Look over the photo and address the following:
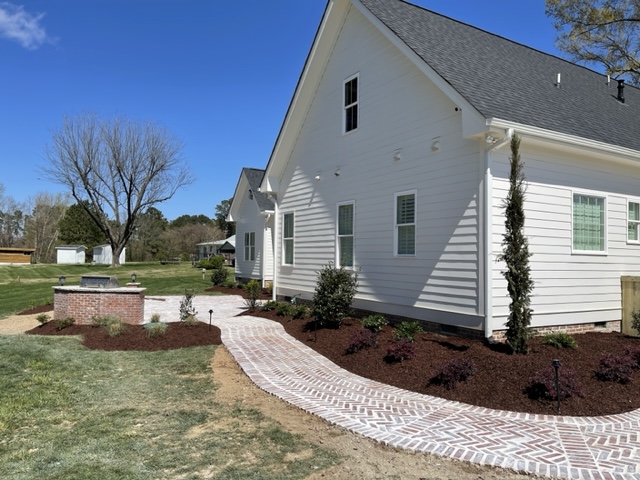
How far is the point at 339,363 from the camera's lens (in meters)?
8.04

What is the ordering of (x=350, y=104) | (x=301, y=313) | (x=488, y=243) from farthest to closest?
(x=350, y=104) < (x=301, y=313) < (x=488, y=243)

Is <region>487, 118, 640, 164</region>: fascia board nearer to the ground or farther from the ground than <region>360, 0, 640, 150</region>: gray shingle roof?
nearer to the ground

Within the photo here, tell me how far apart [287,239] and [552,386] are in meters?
10.5

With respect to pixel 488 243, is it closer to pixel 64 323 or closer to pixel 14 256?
pixel 64 323

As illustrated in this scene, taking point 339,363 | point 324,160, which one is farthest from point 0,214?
point 339,363

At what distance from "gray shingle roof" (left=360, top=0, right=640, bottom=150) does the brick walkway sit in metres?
4.88

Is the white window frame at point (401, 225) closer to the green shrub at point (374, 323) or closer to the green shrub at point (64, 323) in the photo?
the green shrub at point (374, 323)

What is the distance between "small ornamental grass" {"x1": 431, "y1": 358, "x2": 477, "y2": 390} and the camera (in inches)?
249

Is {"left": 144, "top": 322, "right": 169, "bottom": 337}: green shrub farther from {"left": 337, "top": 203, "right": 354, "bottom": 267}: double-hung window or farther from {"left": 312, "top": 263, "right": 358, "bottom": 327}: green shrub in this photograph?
{"left": 337, "top": 203, "right": 354, "bottom": 267}: double-hung window

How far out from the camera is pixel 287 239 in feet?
49.8

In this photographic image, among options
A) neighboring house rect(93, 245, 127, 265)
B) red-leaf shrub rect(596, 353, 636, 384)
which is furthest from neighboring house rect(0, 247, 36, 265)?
red-leaf shrub rect(596, 353, 636, 384)

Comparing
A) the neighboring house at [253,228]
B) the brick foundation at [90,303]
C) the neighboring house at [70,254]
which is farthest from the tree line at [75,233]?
the brick foundation at [90,303]

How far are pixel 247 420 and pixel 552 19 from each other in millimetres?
20616

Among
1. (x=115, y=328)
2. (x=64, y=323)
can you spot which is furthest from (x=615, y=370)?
(x=64, y=323)
